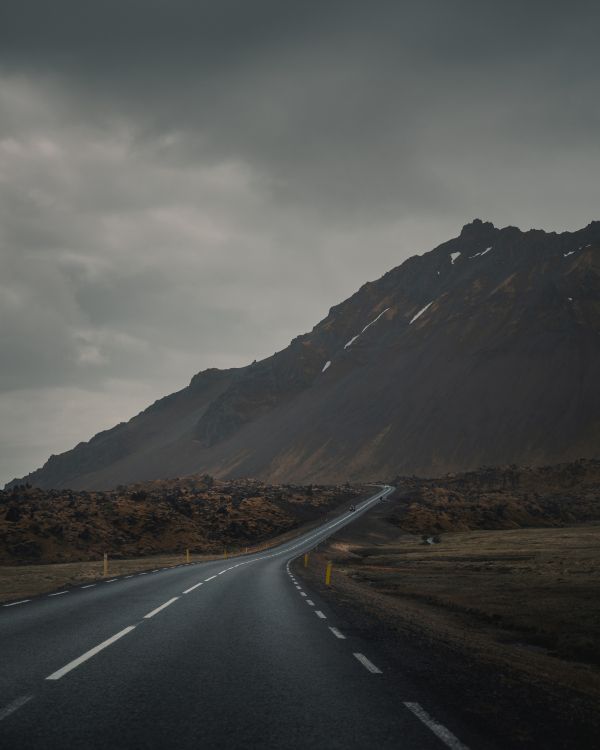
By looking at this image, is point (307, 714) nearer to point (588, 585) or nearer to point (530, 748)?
point (530, 748)

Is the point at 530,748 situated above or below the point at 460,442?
below

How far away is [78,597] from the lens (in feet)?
59.0

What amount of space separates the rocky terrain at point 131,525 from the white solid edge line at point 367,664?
3888 cm

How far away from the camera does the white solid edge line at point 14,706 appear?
19.3 feet

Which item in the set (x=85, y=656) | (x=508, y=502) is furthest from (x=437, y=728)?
(x=508, y=502)

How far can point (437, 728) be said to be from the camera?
5.68 meters

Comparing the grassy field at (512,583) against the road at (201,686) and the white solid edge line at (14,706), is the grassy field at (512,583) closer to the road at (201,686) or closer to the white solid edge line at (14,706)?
the road at (201,686)

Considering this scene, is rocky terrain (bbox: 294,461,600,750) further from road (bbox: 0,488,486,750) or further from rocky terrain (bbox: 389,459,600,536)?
rocky terrain (bbox: 389,459,600,536)

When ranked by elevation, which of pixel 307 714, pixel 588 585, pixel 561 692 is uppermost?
pixel 307 714

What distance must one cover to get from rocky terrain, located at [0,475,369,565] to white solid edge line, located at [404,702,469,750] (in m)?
41.8

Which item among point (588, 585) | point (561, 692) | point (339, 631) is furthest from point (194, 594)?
point (588, 585)

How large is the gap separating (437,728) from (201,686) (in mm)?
2976

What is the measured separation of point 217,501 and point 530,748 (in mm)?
74965

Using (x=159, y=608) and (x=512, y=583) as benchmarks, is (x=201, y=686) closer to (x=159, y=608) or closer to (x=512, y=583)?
(x=159, y=608)
